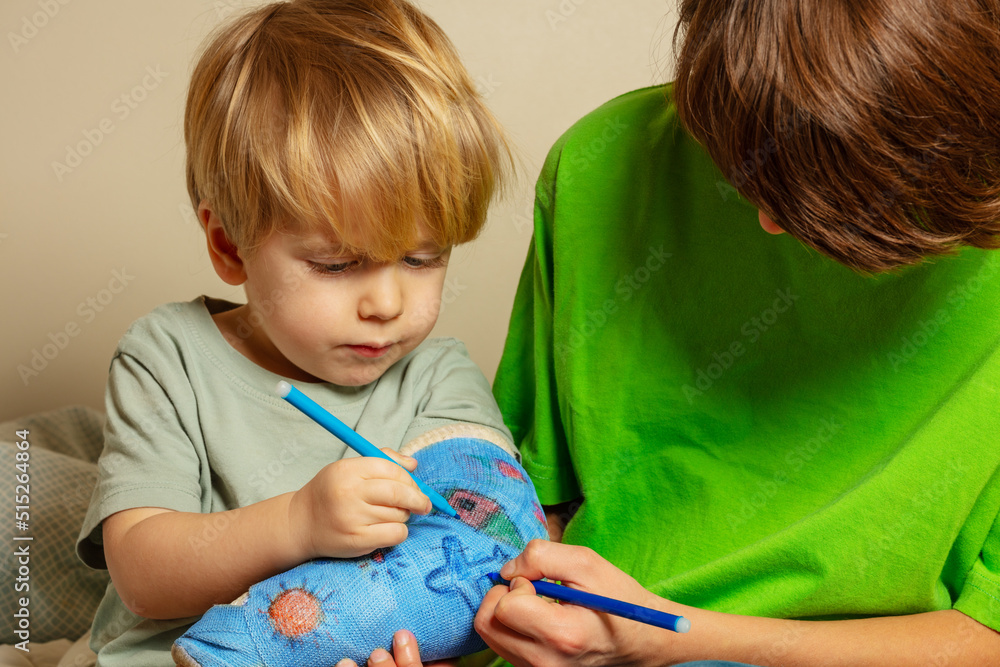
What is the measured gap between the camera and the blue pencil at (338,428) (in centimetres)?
75

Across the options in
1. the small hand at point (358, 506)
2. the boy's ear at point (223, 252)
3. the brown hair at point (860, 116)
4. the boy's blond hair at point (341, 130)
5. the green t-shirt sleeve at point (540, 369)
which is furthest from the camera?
the green t-shirt sleeve at point (540, 369)

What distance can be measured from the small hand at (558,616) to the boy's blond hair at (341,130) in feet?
1.21

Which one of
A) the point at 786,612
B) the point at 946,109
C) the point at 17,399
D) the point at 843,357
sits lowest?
the point at 17,399

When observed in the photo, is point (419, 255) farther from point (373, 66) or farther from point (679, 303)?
point (679, 303)

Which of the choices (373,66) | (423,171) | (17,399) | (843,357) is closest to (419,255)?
(423,171)

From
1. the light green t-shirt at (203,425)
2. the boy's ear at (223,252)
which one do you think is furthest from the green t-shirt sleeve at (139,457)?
the boy's ear at (223,252)

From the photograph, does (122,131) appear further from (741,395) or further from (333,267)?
(741,395)

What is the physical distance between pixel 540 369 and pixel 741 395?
0.94ft

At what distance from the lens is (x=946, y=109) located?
0.69 meters

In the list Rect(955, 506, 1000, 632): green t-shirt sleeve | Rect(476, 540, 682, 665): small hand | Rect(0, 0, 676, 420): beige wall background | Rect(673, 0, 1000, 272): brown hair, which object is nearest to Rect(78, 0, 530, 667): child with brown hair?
Rect(476, 540, 682, 665): small hand

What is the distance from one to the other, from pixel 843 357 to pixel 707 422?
0.19 metres

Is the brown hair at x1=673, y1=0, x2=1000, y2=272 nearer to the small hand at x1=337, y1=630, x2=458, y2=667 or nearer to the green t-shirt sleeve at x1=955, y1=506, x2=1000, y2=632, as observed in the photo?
the green t-shirt sleeve at x1=955, y1=506, x2=1000, y2=632

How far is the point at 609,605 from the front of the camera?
0.77m

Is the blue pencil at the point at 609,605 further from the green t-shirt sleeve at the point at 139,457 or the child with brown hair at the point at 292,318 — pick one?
the green t-shirt sleeve at the point at 139,457
